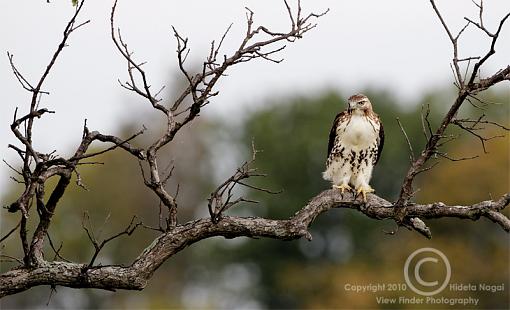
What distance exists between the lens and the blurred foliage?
42812 millimetres

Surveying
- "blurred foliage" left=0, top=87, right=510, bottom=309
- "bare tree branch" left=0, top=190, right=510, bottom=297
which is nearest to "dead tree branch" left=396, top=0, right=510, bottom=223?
"bare tree branch" left=0, top=190, right=510, bottom=297

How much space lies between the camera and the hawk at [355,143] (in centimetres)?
1100

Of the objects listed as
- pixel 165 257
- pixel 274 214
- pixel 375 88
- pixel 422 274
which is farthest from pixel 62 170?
pixel 375 88

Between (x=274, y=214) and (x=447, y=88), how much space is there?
11452 mm

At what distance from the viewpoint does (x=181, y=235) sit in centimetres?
847

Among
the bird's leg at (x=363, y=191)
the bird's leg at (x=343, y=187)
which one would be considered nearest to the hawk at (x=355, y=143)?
the bird's leg at (x=343, y=187)

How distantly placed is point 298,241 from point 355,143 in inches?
1384

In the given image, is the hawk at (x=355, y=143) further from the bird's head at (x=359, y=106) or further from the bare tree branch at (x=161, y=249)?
the bare tree branch at (x=161, y=249)

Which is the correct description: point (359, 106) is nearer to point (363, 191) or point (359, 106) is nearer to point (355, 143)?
point (355, 143)

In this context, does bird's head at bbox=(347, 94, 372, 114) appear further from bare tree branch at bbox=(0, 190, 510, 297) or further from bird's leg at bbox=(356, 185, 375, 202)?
bare tree branch at bbox=(0, 190, 510, 297)

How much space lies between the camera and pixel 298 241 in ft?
151

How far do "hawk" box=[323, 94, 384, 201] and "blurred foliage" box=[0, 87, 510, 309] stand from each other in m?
30.5

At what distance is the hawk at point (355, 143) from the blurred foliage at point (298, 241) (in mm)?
30525

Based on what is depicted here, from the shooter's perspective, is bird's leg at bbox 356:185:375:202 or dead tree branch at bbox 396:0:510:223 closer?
dead tree branch at bbox 396:0:510:223
